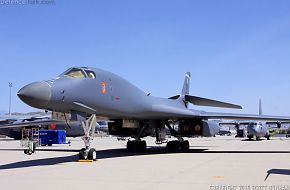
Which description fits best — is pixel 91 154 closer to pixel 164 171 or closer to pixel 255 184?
pixel 164 171

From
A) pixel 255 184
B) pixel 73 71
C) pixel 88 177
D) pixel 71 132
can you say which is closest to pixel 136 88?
pixel 73 71

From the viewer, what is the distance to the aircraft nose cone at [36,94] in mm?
10102

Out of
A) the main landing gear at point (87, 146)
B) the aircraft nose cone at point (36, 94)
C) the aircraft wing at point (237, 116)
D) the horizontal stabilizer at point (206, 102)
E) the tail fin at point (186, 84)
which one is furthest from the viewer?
the tail fin at point (186, 84)

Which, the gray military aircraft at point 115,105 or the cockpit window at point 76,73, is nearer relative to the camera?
the gray military aircraft at point 115,105

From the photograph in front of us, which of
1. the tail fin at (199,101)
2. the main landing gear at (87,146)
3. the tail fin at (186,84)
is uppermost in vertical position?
the tail fin at (186,84)

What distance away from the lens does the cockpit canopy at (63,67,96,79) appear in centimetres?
1221

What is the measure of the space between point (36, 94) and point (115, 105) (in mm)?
4289

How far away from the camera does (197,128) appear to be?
1923 centimetres

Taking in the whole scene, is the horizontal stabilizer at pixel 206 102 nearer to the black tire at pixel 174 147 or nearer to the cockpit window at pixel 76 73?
the black tire at pixel 174 147

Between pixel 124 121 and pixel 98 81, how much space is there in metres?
4.67

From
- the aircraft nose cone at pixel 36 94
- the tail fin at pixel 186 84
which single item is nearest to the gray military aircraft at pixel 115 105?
the aircraft nose cone at pixel 36 94

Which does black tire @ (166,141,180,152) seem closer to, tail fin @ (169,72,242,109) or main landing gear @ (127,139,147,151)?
main landing gear @ (127,139,147,151)

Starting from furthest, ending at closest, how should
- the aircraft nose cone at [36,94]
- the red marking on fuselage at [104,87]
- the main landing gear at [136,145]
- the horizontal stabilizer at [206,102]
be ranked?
the horizontal stabilizer at [206,102]
the main landing gear at [136,145]
the red marking on fuselage at [104,87]
the aircraft nose cone at [36,94]

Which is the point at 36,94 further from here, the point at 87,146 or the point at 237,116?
the point at 237,116
